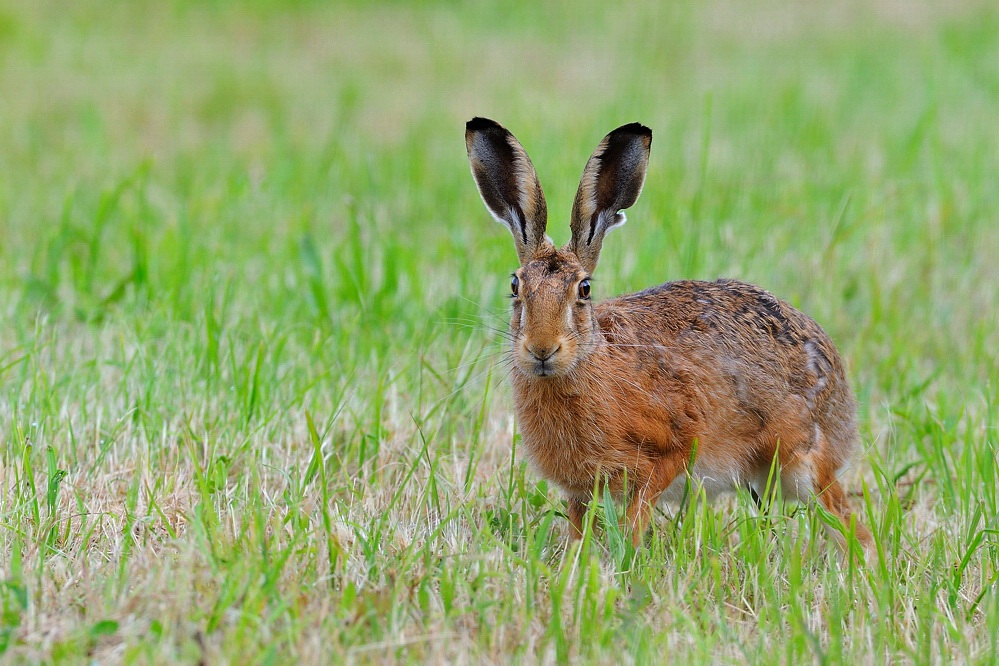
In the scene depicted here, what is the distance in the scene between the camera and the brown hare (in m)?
3.86

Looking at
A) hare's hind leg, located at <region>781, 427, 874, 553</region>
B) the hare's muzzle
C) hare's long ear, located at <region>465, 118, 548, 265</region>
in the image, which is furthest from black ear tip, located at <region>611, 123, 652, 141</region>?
hare's hind leg, located at <region>781, 427, 874, 553</region>

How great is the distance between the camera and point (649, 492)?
3.86 m

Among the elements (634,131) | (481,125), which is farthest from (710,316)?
(481,125)

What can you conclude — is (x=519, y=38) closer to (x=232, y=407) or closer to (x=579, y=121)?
(x=579, y=121)

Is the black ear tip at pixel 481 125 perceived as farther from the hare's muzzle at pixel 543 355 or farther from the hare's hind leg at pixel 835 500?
the hare's hind leg at pixel 835 500

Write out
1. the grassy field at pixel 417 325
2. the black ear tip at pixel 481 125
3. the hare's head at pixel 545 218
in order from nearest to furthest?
the grassy field at pixel 417 325
the hare's head at pixel 545 218
the black ear tip at pixel 481 125

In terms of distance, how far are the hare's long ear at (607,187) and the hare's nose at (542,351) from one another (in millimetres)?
505

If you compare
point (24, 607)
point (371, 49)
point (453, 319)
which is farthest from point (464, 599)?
point (371, 49)

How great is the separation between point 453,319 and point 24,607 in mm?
2524

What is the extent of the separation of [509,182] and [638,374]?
2.47ft

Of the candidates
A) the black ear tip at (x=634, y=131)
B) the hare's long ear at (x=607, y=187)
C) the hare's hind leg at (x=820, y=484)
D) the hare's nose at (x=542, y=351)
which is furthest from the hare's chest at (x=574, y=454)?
the black ear tip at (x=634, y=131)

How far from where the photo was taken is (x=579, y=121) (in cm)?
845

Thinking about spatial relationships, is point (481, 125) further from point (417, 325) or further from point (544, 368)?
point (417, 325)

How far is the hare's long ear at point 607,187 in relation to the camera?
13.0ft
